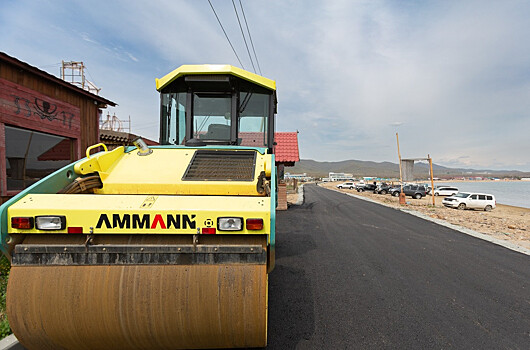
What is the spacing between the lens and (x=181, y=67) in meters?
3.82

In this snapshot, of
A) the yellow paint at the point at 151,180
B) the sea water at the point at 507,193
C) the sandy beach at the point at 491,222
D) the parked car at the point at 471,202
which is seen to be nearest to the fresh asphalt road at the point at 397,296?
the yellow paint at the point at 151,180

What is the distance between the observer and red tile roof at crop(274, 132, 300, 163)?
15.7m

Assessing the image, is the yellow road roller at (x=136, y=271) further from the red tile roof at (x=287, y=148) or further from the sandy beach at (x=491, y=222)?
the red tile roof at (x=287, y=148)

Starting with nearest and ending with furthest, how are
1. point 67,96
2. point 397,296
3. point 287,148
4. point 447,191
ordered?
point 397,296 → point 67,96 → point 287,148 → point 447,191

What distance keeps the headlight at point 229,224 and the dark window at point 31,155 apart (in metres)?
6.69

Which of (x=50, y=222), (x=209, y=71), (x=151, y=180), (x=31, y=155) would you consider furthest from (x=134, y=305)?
(x=31, y=155)

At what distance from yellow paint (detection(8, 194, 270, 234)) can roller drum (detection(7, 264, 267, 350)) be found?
29 cm

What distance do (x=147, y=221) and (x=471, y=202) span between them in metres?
27.1

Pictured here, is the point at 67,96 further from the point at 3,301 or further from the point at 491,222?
the point at 491,222

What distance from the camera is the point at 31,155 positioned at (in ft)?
23.4

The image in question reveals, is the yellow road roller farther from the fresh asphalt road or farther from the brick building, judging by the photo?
the brick building

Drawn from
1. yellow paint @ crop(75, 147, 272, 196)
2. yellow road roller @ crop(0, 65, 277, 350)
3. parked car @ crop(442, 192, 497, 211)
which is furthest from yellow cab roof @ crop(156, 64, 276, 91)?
parked car @ crop(442, 192, 497, 211)

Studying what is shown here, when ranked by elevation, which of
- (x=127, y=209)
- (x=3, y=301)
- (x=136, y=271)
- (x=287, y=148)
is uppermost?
(x=287, y=148)

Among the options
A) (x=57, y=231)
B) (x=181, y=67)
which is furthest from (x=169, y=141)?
(x=57, y=231)
